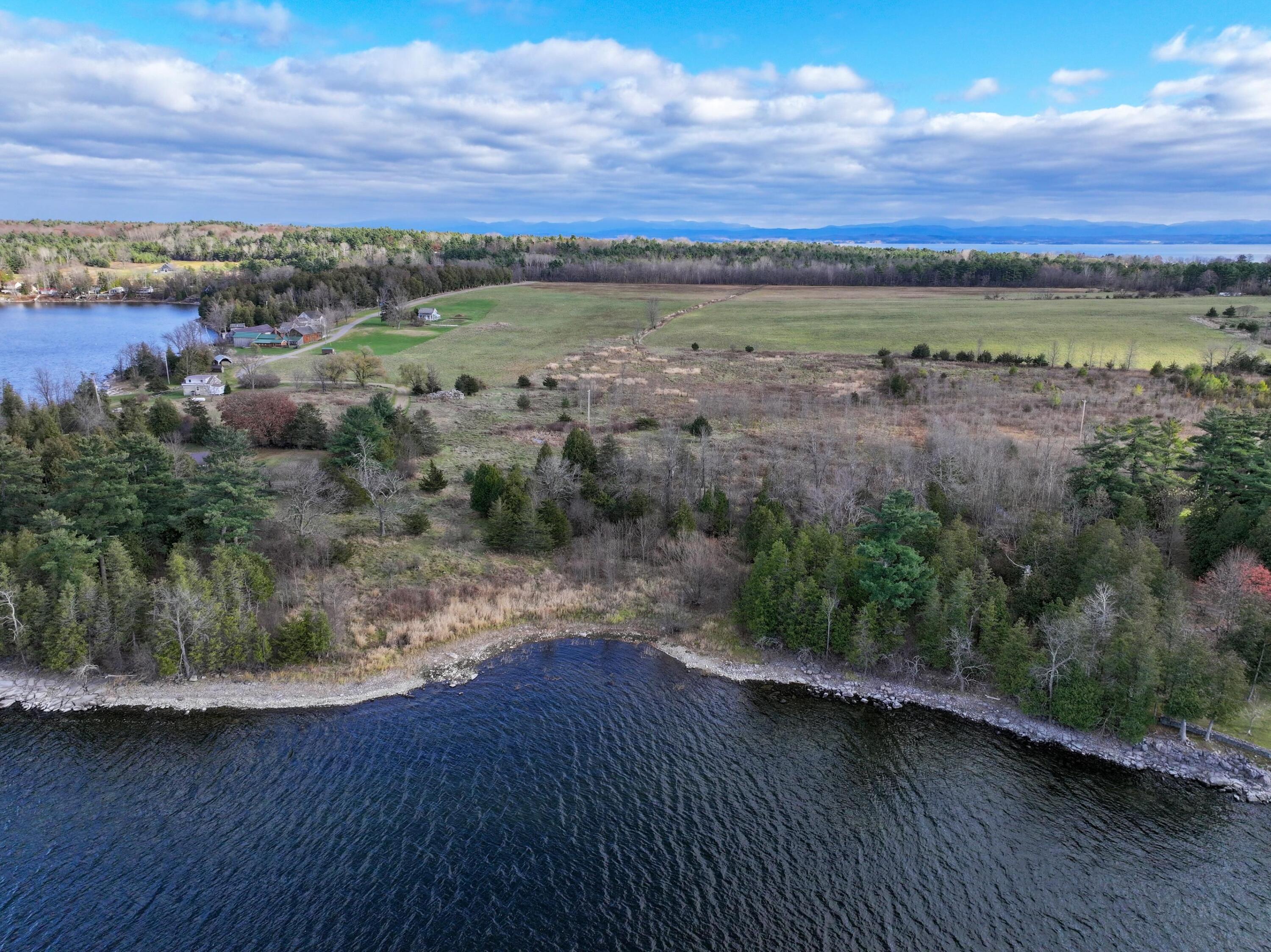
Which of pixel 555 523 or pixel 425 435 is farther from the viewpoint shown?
pixel 425 435

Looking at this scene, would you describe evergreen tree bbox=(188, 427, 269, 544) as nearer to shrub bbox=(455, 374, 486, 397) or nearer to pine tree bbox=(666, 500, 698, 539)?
pine tree bbox=(666, 500, 698, 539)

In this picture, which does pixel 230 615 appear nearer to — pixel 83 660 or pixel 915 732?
pixel 83 660

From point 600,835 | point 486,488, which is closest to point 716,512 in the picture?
point 486,488

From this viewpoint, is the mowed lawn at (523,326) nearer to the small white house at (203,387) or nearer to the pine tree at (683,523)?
the small white house at (203,387)

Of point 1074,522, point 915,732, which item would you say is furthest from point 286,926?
point 1074,522

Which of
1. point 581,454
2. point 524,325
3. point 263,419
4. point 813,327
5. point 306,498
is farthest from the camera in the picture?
point 524,325

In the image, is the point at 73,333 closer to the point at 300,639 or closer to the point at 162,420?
the point at 162,420

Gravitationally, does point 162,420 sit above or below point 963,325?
below
